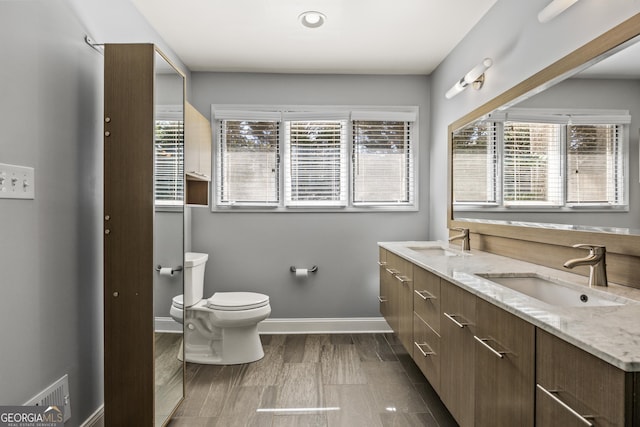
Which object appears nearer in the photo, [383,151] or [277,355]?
[277,355]

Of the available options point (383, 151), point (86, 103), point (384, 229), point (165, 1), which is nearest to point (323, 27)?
point (165, 1)

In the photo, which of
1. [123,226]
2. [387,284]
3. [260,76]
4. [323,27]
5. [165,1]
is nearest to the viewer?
[123,226]

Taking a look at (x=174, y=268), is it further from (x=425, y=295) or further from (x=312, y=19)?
(x=312, y=19)

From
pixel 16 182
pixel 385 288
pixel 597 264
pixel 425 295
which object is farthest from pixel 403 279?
pixel 16 182

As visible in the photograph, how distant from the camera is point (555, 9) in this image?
1.67 metres

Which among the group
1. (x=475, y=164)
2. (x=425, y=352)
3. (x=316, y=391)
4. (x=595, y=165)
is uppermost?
(x=475, y=164)

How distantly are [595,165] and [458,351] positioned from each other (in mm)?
970

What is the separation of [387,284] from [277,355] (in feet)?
3.37

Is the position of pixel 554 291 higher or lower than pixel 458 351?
higher

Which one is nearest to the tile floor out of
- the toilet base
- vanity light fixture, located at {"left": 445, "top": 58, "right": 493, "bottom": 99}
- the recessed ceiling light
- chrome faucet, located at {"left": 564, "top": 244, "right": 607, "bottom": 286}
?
the toilet base

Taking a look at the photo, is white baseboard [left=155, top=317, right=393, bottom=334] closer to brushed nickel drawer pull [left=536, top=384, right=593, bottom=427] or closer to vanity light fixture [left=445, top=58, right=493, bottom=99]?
vanity light fixture [left=445, top=58, right=493, bottom=99]

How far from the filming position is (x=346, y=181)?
3.59m

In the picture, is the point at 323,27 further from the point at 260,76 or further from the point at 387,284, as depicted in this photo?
the point at 387,284

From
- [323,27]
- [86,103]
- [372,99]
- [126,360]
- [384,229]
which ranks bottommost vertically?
[126,360]
